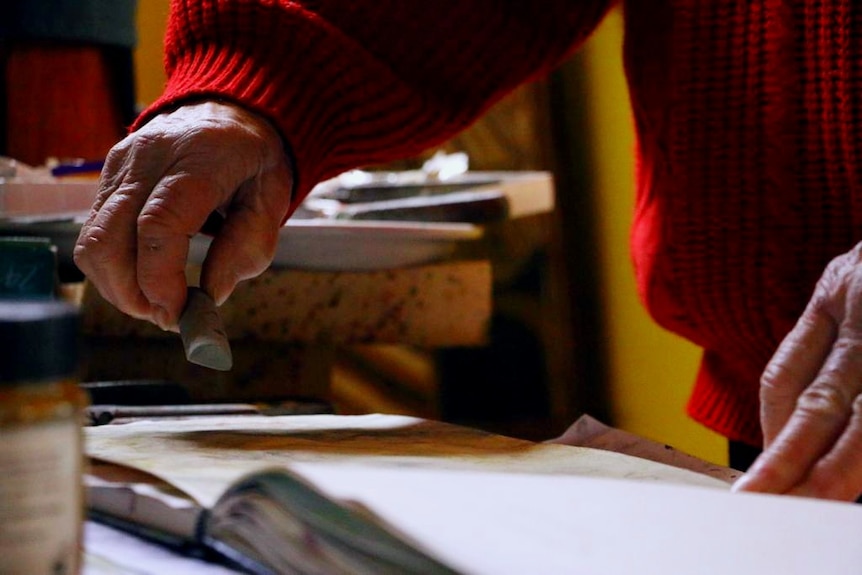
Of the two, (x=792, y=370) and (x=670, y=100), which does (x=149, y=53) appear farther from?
(x=792, y=370)

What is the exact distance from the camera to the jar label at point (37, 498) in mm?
279

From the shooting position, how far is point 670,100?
889mm

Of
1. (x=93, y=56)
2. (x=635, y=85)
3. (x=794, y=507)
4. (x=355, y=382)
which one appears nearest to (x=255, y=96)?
(x=635, y=85)

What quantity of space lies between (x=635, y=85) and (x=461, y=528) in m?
0.63

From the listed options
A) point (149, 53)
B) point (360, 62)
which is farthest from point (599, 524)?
point (149, 53)

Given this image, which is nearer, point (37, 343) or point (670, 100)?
point (37, 343)

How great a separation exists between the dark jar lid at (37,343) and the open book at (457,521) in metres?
0.10

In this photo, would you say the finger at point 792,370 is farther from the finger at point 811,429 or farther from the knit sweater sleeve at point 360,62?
the knit sweater sleeve at point 360,62

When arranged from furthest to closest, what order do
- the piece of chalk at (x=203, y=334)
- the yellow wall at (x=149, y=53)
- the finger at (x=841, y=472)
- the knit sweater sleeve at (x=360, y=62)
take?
1. the yellow wall at (x=149, y=53)
2. the knit sweater sleeve at (x=360, y=62)
3. the piece of chalk at (x=203, y=334)
4. the finger at (x=841, y=472)

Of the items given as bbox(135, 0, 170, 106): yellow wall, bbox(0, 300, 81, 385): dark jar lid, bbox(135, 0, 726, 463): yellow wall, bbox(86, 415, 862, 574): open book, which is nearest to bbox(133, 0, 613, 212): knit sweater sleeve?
bbox(86, 415, 862, 574): open book

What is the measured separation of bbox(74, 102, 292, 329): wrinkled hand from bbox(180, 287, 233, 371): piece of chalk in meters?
0.01

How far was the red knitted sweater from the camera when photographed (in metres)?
0.79

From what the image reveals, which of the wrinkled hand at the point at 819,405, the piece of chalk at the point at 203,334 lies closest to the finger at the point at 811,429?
the wrinkled hand at the point at 819,405

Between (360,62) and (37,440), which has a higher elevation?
(360,62)
